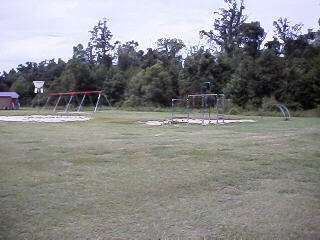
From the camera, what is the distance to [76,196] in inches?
230

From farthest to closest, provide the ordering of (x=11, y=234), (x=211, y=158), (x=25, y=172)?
(x=211, y=158) → (x=25, y=172) → (x=11, y=234)

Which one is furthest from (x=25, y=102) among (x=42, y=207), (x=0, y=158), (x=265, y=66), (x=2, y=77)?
(x=42, y=207)

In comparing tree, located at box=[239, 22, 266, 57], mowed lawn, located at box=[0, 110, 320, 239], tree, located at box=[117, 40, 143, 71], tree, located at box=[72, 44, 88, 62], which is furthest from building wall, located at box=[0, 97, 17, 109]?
mowed lawn, located at box=[0, 110, 320, 239]

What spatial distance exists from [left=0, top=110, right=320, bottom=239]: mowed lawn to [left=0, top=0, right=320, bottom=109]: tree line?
28051 mm

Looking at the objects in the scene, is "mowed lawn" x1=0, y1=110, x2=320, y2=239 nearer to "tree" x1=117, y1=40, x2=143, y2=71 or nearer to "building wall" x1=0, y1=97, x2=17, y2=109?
"building wall" x1=0, y1=97, x2=17, y2=109

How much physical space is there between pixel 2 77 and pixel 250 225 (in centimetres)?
7256

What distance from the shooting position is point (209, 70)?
4606 centimetres

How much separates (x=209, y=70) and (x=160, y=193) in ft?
134

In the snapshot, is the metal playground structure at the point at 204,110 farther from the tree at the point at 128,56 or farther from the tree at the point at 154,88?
the tree at the point at 128,56

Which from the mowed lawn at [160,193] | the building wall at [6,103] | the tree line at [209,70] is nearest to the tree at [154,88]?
the tree line at [209,70]

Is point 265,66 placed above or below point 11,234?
above

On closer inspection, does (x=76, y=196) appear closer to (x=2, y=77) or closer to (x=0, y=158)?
(x=0, y=158)

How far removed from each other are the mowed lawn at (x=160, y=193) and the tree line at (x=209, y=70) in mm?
28051

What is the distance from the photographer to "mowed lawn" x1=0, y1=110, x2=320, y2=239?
4551 millimetres
